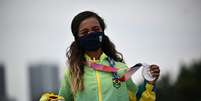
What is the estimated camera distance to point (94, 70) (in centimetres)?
735

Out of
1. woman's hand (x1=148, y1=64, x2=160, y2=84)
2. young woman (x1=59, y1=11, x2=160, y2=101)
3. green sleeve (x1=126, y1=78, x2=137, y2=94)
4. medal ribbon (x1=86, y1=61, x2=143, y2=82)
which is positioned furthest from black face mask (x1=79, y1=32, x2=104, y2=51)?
woman's hand (x1=148, y1=64, x2=160, y2=84)

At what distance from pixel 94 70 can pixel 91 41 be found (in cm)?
26

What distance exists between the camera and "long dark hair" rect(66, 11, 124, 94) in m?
7.34

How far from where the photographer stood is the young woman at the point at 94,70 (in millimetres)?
7227

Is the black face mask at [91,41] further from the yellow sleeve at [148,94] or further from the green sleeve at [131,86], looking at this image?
the yellow sleeve at [148,94]

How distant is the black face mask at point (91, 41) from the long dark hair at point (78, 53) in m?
0.09

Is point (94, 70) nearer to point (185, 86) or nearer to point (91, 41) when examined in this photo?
point (91, 41)

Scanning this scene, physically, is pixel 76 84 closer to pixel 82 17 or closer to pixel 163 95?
pixel 82 17

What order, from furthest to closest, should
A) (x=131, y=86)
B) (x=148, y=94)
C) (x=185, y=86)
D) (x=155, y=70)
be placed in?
(x=185, y=86)
(x=131, y=86)
(x=148, y=94)
(x=155, y=70)

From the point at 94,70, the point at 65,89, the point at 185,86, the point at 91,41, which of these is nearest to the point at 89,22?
the point at 91,41

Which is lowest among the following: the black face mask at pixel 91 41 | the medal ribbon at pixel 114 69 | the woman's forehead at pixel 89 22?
the medal ribbon at pixel 114 69

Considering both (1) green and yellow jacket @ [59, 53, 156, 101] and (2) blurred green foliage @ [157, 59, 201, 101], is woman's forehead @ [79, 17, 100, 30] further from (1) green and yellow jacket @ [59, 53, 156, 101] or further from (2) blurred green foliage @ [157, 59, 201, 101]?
(2) blurred green foliage @ [157, 59, 201, 101]

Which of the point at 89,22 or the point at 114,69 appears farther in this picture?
the point at 89,22

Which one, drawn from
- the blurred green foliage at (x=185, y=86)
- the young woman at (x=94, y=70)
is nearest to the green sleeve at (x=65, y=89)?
the young woman at (x=94, y=70)
